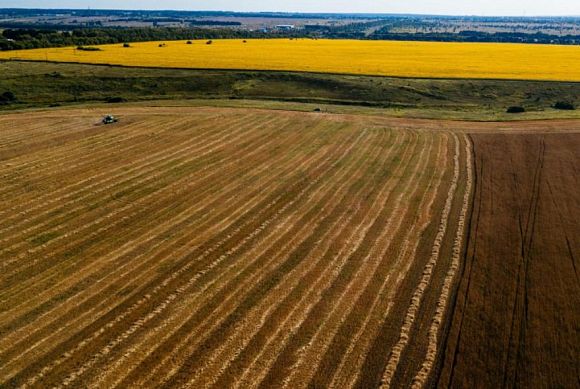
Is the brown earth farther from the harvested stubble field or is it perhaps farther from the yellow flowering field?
the yellow flowering field

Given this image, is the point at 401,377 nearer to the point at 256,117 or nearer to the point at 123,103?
the point at 256,117

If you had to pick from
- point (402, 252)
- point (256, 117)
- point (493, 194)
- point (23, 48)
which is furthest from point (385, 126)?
point (23, 48)

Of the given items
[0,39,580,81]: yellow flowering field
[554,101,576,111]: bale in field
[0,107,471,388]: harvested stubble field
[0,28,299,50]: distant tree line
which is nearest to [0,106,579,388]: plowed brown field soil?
[0,107,471,388]: harvested stubble field

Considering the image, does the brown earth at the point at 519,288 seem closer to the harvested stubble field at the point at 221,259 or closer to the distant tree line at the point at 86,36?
the harvested stubble field at the point at 221,259

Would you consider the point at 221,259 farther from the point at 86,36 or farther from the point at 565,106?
the point at 86,36

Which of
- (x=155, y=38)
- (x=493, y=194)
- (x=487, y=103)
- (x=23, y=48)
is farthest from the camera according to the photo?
(x=155, y=38)

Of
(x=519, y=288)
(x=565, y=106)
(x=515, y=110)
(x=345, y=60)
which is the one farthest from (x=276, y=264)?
(x=345, y=60)

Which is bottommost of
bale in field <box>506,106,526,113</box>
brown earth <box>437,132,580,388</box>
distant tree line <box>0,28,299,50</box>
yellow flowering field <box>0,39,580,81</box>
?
brown earth <box>437,132,580,388</box>
